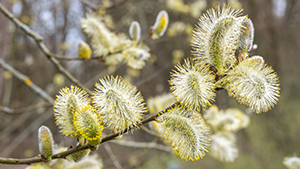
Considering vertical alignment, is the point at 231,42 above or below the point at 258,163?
below

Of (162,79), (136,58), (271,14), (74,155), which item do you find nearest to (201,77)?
(74,155)

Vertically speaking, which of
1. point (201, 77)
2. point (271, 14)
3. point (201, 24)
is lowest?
point (201, 77)

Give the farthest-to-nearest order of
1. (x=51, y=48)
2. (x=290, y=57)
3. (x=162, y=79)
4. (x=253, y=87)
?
(x=290, y=57) < (x=162, y=79) < (x=51, y=48) < (x=253, y=87)

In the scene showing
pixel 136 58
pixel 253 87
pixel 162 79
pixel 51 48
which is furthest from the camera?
pixel 162 79

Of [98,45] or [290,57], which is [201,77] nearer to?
[98,45]

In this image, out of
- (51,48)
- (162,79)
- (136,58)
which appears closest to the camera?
(136,58)

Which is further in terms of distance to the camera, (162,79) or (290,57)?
(290,57)

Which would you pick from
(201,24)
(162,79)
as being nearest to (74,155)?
(201,24)

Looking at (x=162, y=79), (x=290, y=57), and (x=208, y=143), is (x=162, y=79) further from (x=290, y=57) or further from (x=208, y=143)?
(x=208, y=143)

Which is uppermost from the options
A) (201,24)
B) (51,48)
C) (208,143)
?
(51,48)
